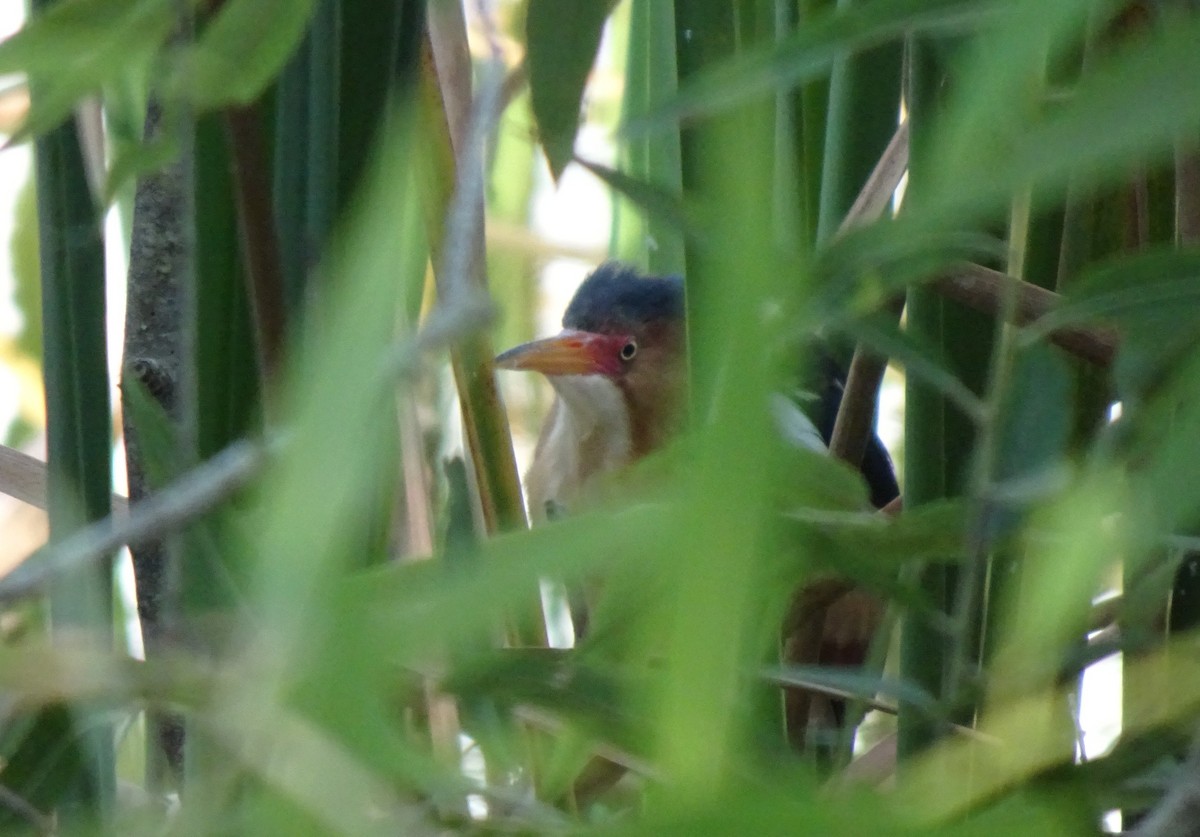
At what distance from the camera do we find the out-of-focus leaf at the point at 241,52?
37 centimetres

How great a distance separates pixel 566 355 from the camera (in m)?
1.44

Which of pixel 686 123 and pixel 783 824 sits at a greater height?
pixel 686 123

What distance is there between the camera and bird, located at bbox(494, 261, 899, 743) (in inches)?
57.0

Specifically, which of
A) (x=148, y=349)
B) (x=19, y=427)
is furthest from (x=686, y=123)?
(x=19, y=427)

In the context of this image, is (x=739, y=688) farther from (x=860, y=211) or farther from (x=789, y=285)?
(x=860, y=211)

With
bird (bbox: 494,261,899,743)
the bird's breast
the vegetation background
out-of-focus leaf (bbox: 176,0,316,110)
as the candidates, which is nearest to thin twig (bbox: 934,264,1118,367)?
the vegetation background

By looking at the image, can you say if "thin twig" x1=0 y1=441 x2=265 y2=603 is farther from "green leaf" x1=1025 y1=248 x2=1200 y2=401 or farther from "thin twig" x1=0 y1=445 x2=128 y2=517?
"thin twig" x1=0 y1=445 x2=128 y2=517

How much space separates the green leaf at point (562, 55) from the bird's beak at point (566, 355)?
77cm

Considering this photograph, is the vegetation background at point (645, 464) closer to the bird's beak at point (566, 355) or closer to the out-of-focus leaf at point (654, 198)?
the out-of-focus leaf at point (654, 198)

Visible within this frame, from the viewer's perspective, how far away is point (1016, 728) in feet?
1.12

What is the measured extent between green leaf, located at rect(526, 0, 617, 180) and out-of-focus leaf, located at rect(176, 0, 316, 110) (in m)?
0.12

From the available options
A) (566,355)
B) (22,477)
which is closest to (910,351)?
(22,477)

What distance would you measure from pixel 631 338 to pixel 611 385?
0.19ft

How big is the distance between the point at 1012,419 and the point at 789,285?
15 centimetres
